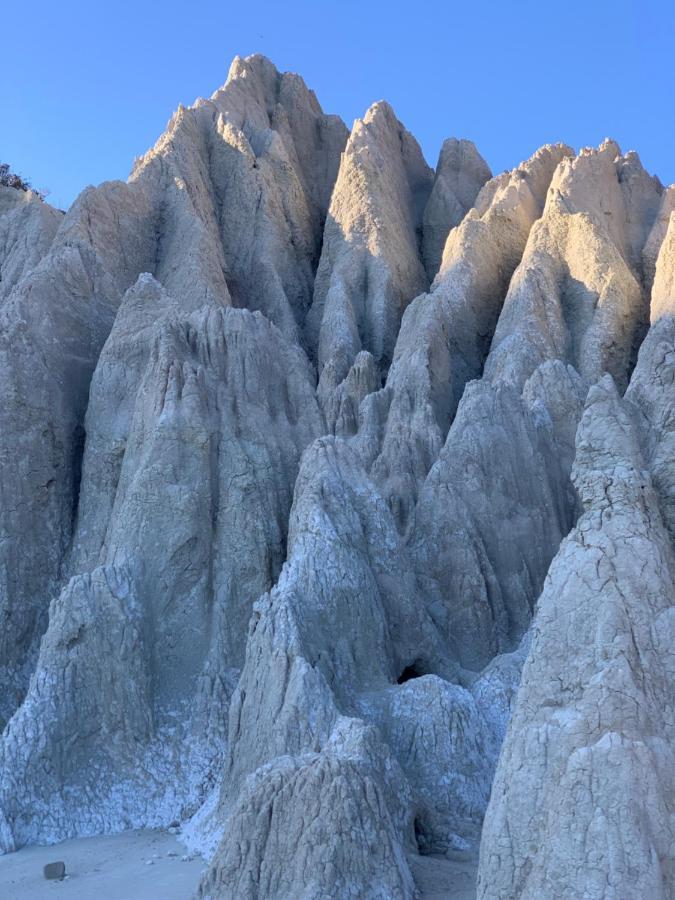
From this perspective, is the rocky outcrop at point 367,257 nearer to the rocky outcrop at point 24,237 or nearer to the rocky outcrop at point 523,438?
the rocky outcrop at point 523,438

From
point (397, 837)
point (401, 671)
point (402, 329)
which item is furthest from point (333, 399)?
point (397, 837)

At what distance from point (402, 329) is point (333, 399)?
3.22 m

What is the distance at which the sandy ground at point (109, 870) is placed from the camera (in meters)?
11.3

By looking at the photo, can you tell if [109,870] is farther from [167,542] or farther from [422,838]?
[167,542]

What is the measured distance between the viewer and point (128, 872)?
39.1 ft

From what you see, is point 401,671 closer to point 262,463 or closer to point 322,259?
point 262,463

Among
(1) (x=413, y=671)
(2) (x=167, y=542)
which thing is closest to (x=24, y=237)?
(2) (x=167, y=542)

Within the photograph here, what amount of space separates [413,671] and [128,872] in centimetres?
502

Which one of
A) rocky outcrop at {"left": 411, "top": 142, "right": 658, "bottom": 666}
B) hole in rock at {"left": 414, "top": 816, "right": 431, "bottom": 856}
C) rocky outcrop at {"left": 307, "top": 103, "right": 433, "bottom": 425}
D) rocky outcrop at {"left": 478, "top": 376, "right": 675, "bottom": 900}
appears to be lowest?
hole in rock at {"left": 414, "top": 816, "right": 431, "bottom": 856}

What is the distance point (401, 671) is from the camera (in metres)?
14.8

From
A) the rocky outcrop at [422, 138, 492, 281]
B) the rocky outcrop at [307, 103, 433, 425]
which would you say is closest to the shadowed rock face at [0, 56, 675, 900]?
the rocky outcrop at [307, 103, 433, 425]

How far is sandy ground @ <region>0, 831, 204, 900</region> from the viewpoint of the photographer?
11258 millimetres

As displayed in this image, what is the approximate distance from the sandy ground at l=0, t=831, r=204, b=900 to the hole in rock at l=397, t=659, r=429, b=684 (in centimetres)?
393

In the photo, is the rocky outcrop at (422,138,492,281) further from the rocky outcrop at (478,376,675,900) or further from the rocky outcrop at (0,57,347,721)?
the rocky outcrop at (478,376,675,900)
